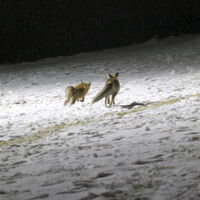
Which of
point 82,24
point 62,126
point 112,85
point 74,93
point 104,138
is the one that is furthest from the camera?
point 82,24

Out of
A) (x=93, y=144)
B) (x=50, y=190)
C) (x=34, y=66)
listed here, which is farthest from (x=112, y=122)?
(x=34, y=66)

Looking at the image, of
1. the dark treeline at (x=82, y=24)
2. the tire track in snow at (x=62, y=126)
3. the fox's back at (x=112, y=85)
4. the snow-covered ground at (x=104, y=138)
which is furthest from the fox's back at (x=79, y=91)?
the dark treeline at (x=82, y=24)

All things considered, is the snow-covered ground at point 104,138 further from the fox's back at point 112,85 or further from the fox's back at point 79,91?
the fox's back at point 112,85

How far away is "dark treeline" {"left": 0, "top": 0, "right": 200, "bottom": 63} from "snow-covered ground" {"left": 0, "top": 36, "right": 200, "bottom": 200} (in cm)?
355

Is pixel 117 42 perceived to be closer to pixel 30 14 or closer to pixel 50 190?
pixel 30 14

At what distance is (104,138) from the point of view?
571 centimetres

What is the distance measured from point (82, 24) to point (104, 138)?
1020 centimetres

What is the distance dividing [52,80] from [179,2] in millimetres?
6921

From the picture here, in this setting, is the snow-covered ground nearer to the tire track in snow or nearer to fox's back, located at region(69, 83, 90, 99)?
the tire track in snow

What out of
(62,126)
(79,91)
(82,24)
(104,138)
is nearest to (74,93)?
(79,91)

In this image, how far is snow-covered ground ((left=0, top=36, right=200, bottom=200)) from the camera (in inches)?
157

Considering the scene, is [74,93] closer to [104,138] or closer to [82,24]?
[104,138]

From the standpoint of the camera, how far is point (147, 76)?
399 inches

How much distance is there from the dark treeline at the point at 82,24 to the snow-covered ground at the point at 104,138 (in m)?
3.55
